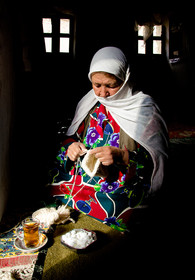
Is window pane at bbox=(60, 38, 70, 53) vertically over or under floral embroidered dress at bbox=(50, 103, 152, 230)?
over

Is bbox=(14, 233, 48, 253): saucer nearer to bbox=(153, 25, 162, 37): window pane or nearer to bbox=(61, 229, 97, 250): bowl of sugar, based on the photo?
bbox=(61, 229, 97, 250): bowl of sugar

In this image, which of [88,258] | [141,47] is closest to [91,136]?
[88,258]

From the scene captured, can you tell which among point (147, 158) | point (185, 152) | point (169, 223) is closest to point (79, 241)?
point (147, 158)

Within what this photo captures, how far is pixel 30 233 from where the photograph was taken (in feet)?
5.23

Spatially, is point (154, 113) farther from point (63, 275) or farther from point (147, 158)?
point (63, 275)

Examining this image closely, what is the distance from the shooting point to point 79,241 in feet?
5.44

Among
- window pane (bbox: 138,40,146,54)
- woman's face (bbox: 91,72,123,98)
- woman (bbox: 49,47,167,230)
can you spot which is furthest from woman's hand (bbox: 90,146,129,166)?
window pane (bbox: 138,40,146,54)

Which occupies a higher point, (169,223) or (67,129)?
(67,129)

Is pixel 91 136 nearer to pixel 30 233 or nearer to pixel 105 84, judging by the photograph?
pixel 105 84

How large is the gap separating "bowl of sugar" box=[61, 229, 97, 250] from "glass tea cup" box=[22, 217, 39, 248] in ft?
0.69

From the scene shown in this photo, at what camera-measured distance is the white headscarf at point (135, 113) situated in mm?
1870

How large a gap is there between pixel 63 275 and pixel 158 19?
3.37m

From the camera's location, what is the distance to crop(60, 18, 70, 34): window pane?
11.0 ft

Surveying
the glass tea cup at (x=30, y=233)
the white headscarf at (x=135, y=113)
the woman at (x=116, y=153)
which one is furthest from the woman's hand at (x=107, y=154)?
the glass tea cup at (x=30, y=233)
